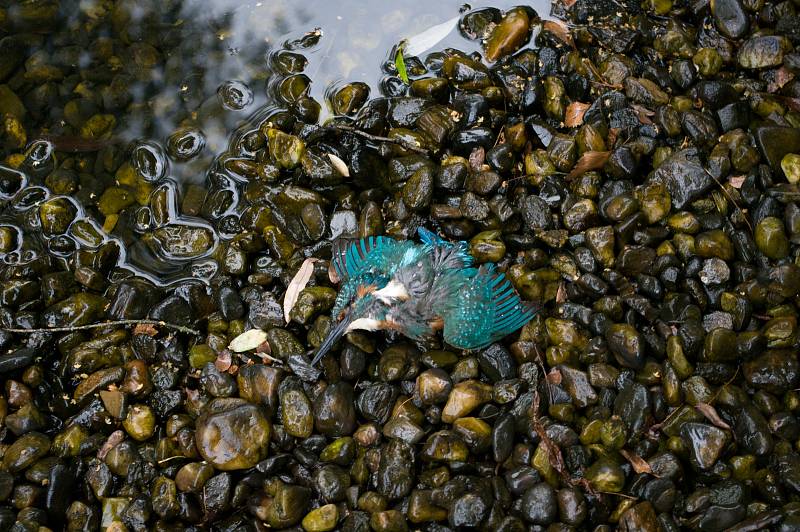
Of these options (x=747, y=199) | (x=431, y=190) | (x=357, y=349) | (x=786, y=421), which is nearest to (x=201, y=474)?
(x=357, y=349)

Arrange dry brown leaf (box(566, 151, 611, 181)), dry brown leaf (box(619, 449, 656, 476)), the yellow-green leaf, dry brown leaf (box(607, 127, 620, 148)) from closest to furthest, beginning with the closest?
1. dry brown leaf (box(619, 449, 656, 476))
2. dry brown leaf (box(566, 151, 611, 181))
3. dry brown leaf (box(607, 127, 620, 148))
4. the yellow-green leaf

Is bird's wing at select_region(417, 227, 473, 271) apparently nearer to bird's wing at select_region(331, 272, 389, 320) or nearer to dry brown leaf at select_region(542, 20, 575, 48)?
bird's wing at select_region(331, 272, 389, 320)

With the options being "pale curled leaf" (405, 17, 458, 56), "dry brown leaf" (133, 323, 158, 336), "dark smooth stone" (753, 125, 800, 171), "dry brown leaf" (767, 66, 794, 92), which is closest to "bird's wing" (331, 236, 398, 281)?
"dry brown leaf" (133, 323, 158, 336)

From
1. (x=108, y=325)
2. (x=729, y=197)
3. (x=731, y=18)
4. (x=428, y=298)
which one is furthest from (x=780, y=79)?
(x=108, y=325)

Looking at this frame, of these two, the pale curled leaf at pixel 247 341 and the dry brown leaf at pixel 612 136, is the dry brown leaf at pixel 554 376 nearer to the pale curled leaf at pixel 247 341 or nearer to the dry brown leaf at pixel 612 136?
the dry brown leaf at pixel 612 136

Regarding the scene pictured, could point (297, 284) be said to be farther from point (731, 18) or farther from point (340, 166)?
point (731, 18)

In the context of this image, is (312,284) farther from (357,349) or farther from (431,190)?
(431,190)
